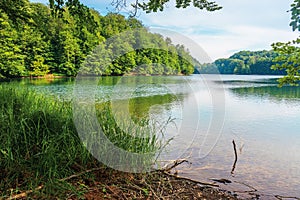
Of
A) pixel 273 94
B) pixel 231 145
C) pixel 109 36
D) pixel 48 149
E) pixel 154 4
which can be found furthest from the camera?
pixel 273 94

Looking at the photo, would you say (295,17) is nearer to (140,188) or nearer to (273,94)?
(140,188)

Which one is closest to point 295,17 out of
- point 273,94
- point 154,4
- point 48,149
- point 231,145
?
point 154,4

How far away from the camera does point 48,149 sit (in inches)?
91.6

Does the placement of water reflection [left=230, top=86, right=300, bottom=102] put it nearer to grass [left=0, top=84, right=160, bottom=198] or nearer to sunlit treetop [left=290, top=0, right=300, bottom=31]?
sunlit treetop [left=290, top=0, right=300, bottom=31]

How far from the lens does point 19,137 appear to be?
98.3 inches

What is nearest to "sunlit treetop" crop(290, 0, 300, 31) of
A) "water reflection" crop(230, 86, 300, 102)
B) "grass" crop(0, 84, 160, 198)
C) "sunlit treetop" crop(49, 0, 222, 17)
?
"sunlit treetop" crop(49, 0, 222, 17)

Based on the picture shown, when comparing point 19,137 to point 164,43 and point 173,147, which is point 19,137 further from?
point 173,147

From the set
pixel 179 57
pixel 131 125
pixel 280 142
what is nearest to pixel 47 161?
pixel 131 125

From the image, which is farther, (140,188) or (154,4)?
(154,4)

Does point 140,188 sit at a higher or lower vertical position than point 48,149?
lower

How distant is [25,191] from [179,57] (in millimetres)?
2528

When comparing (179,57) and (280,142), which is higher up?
(179,57)

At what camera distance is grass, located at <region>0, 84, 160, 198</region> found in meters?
2.11

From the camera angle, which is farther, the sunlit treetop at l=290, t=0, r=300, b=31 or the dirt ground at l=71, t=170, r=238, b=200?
the sunlit treetop at l=290, t=0, r=300, b=31
